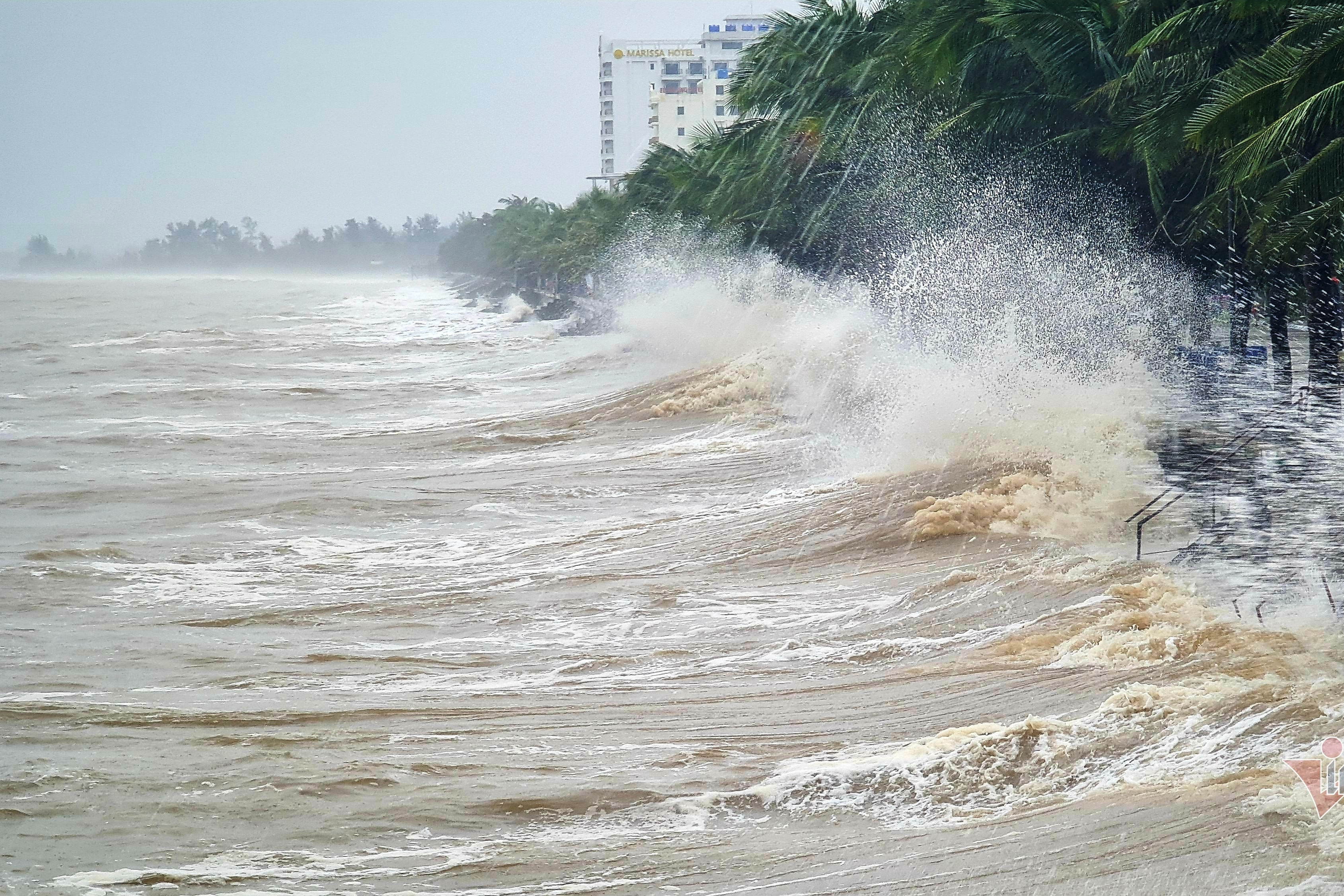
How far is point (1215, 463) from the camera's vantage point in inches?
503

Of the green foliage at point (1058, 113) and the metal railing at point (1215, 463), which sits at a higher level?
the green foliage at point (1058, 113)

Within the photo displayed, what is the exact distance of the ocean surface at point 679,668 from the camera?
20.5ft

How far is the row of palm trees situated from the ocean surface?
202cm

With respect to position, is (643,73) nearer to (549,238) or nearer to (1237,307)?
(549,238)

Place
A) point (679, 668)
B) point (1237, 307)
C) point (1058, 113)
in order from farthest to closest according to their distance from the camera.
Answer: point (1058, 113), point (1237, 307), point (679, 668)

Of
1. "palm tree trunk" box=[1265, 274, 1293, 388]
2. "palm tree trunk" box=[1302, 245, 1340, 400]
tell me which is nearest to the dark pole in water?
"palm tree trunk" box=[1265, 274, 1293, 388]

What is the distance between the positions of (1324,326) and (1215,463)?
111 inches

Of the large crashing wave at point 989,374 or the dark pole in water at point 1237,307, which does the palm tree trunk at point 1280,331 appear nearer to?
the dark pole in water at point 1237,307

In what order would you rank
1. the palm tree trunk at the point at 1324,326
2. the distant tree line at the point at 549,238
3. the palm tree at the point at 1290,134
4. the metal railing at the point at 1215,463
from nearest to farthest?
the palm tree at the point at 1290,134 < the metal railing at the point at 1215,463 < the palm tree trunk at the point at 1324,326 < the distant tree line at the point at 549,238

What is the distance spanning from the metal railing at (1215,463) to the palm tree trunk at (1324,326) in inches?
11.1

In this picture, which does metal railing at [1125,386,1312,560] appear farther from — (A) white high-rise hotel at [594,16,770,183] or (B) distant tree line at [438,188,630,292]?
(A) white high-rise hotel at [594,16,770,183]

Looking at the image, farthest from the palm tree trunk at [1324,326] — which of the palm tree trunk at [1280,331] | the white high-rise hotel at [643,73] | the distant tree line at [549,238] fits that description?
the white high-rise hotel at [643,73]

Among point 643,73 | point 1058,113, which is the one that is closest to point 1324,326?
point 1058,113

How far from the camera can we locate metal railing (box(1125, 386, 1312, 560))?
1080 cm
